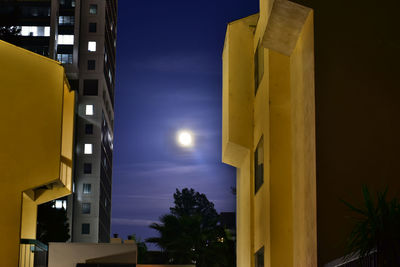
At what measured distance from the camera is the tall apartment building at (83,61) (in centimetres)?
11475

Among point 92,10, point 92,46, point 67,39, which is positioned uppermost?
point 92,10

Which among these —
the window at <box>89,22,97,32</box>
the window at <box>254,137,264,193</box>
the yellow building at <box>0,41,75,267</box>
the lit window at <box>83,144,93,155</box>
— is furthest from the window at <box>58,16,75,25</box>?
the window at <box>254,137,264,193</box>

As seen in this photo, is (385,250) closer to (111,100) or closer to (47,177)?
(47,177)

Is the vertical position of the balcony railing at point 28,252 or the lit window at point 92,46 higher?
the lit window at point 92,46

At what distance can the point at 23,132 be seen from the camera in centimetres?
2484

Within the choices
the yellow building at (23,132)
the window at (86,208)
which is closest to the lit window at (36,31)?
the window at (86,208)

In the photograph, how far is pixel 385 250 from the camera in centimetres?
801

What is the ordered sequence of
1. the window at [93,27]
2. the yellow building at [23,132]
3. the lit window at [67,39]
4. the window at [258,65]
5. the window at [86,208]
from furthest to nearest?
the window at [93,27] < the lit window at [67,39] < the window at [86,208] < the yellow building at [23,132] < the window at [258,65]

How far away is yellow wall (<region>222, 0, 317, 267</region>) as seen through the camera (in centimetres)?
1343

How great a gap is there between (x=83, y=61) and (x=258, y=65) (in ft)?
334

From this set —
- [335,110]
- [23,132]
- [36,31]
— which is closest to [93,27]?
[36,31]

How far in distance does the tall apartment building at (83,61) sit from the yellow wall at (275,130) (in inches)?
3494

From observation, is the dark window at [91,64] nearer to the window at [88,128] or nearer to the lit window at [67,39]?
the lit window at [67,39]

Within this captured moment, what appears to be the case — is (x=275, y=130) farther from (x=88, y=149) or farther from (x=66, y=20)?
(x=66, y=20)
